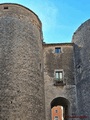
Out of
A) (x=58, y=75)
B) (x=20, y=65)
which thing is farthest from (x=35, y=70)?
(x=58, y=75)

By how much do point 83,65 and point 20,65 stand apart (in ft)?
20.2

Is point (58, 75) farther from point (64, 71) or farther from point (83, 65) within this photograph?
point (83, 65)

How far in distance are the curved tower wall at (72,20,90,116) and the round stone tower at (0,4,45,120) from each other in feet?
11.7

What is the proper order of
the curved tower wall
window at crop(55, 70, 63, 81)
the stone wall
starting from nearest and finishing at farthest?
1. the curved tower wall
2. the stone wall
3. window at crop(55, 70, 63, 81)

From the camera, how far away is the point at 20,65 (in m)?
14.8

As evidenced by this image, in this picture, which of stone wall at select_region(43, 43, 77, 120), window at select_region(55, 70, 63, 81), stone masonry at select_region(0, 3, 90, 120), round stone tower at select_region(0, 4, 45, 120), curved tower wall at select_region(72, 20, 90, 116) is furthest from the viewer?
window at select_region(55, 70, 63, 81)

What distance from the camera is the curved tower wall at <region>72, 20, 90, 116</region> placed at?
15898 mm

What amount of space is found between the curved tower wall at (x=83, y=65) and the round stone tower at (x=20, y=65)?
3561mm

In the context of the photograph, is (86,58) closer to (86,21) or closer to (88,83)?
(88,83)

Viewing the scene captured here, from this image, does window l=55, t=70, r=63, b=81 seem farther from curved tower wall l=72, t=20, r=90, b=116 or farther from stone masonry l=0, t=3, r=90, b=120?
curved tower wall l=72, t=20, r=90, b=116

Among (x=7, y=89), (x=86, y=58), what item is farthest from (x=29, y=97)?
(x=86, y=58)

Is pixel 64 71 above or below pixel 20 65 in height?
below

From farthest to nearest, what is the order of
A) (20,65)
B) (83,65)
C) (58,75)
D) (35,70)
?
(58,75) → (83,65) → (35,70) → (20,65)

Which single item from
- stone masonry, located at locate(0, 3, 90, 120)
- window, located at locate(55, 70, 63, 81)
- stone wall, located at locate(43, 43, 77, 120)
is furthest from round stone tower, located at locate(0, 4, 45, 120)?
window, located at locate(55, 70, 63, 81)
